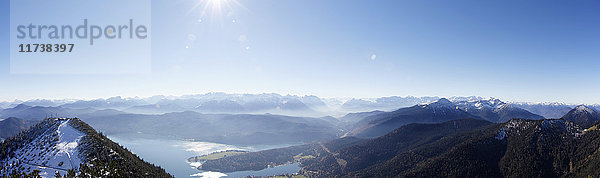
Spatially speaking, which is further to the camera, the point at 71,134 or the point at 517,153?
the point at 517,153

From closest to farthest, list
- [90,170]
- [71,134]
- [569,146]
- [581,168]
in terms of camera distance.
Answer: [90,170]
[71,134]
[581,168]
[569,146]

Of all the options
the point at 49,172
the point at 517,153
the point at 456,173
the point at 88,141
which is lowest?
the point at 456,173

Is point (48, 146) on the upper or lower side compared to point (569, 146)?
upper

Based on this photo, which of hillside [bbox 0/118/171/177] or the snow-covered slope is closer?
hillside [bbox 0/118/171/177]

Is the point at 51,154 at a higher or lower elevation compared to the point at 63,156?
higher

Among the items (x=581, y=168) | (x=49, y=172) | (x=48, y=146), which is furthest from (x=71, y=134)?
(x=581, y=168)

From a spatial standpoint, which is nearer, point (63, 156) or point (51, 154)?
point (63, 156)

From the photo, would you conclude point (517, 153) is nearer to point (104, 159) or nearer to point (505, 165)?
point (505, 165)

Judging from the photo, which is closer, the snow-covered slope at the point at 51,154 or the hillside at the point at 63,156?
the hillside at the point at 63,156
